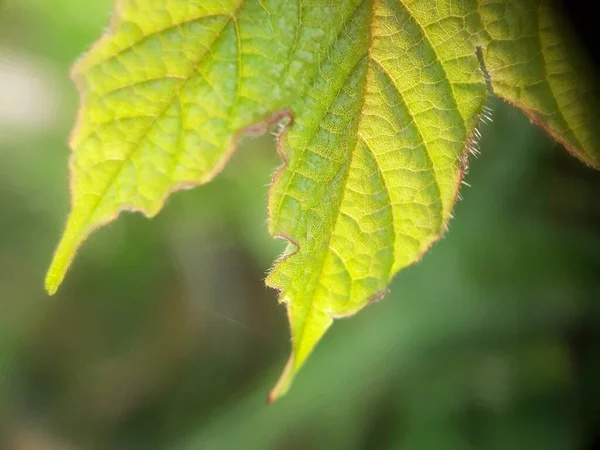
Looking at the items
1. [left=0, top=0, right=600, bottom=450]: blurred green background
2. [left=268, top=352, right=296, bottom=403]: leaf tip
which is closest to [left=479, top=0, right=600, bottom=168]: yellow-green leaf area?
[left=268, top=352, right=296, bottom=403]: leaf tip

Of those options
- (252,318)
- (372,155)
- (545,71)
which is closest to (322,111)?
(372,155)

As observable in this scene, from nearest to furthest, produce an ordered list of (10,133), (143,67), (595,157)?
(143,67), (595,157), (10,133)

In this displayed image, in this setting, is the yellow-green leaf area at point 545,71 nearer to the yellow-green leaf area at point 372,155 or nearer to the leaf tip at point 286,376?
the yellow-green leaf area at point 372,155

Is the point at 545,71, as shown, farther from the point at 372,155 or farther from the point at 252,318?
the point at 252,318

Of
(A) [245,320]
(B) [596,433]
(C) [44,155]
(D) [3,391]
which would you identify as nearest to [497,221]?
(B) [596,433]

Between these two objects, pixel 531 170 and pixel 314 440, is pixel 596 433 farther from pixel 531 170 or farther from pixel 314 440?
pixel 314 440

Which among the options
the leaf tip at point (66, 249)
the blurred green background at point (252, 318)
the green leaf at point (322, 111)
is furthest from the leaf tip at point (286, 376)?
the blurred green background at point (252, 318)
